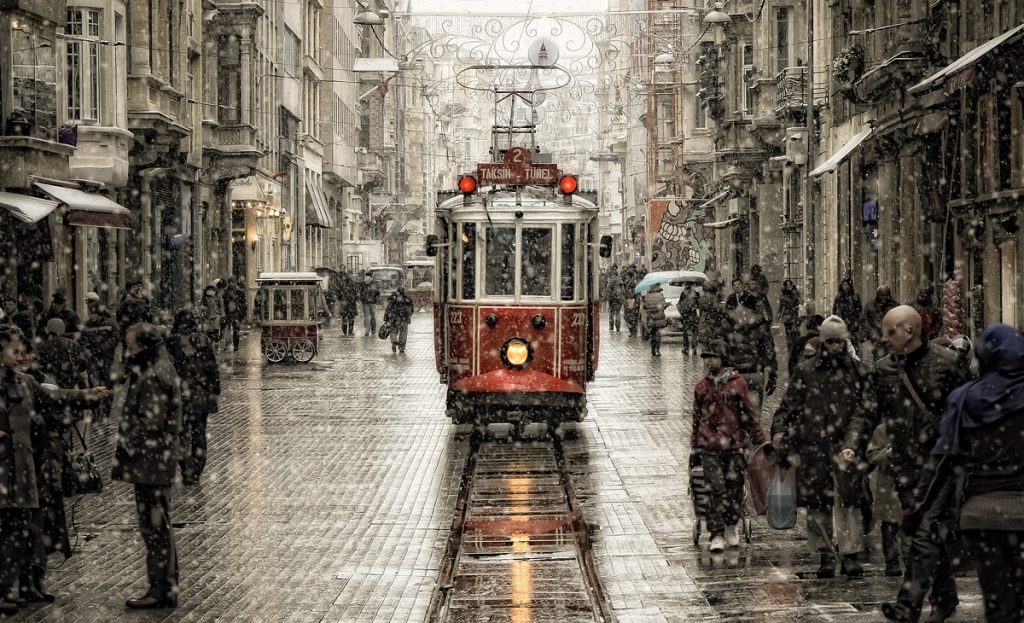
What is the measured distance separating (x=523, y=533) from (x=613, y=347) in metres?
27.9

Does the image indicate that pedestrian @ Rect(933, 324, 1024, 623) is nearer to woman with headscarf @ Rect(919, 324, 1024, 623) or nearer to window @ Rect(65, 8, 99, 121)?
woman with headscarf @ Rect(919, 324, 1024, 623)

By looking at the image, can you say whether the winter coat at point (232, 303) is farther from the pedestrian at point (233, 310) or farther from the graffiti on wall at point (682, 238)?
the graffiti on wall at point (682, 238)

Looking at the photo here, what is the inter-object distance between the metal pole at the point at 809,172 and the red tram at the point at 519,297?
636 inches

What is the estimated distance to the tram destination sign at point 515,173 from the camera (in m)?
19.6

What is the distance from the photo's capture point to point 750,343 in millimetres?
18156

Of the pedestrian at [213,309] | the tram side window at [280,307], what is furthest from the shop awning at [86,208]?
the pedestrian at [213,309]

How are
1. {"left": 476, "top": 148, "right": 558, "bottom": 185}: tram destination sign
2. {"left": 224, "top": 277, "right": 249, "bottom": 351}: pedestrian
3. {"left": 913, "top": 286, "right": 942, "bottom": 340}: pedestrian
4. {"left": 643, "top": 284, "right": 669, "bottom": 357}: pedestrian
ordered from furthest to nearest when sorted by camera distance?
1. {"left": 224, "top": 277, "right": 249, "bottom": 351}: pedestrian
2. {"left": 643, "top": 284, "right": 669, "bottom": 357}: pedestrian
3. {"left": 476, "top": 148, "right": 558, "bottom": 185}: tram destination sign
4. {"left": 913, "top": 286, "right": 942, "bottom": 340}: pedestrian

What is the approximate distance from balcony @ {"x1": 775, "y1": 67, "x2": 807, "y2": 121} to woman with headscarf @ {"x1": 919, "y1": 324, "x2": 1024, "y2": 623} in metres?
33.3

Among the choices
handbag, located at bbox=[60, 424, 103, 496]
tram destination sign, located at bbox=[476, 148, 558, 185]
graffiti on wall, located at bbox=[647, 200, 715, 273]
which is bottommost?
handbag, located at bbox=[60, 424, 103, 496]

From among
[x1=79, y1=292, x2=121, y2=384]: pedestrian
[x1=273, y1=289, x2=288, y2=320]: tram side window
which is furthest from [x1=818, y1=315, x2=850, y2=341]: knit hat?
[x1=273, y1=289, x2=288, y2=320]: tram side window

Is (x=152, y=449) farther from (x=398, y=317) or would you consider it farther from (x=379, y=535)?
(x=398, y=317)

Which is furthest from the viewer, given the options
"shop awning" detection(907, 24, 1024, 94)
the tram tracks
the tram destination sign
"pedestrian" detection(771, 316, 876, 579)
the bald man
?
the tram destination sign

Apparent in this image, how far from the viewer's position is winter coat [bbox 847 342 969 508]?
28.2 ft

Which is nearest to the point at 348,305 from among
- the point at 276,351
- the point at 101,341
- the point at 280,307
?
the point at 280,307
